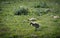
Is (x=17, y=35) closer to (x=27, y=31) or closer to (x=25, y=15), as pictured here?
(x=27, y=31)

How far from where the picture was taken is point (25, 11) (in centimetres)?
868

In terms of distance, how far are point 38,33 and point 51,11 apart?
10.4 feet

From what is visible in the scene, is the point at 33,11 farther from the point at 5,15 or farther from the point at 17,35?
the point at 17,35

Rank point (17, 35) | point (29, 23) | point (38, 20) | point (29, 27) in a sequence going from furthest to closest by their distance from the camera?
point (38, 20) < point (29, 23) < point (29, 27) < point (17, 35)

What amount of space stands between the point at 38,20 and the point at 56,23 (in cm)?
88

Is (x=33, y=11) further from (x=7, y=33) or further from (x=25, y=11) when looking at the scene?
(x=7, y=33)

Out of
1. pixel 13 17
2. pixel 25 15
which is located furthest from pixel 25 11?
pixel 13 17

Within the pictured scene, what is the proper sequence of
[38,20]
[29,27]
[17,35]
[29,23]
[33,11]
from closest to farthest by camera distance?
[17,35], [29,27], [29,23], [38,20], [33,11]

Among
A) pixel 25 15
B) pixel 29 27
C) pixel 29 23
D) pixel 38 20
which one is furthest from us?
pixel 25 15

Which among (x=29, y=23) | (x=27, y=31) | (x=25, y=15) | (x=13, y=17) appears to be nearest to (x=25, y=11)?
(x=25, y=15)

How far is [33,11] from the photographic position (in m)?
8.98

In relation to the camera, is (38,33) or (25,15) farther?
(25,15)

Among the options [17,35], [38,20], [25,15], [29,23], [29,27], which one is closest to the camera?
[17,35]

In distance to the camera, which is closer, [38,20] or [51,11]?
[38,20]
